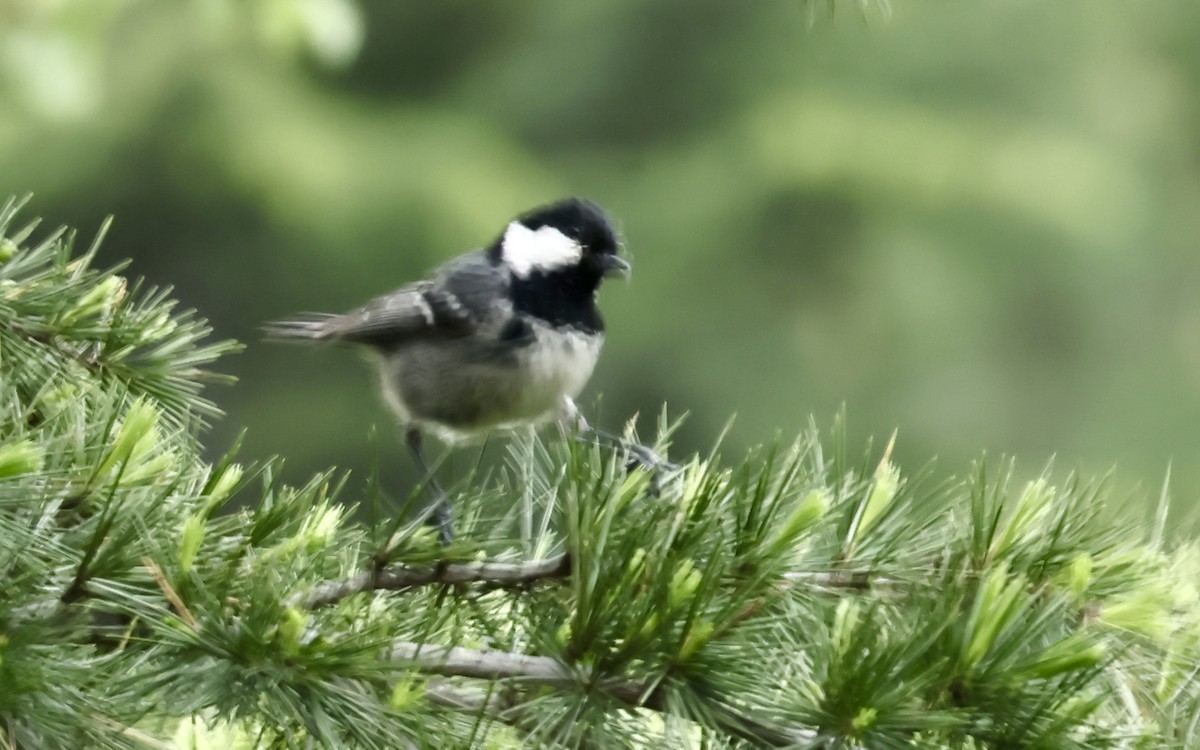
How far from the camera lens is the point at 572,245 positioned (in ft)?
6.34

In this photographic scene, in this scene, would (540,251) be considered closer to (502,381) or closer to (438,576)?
(502,381)

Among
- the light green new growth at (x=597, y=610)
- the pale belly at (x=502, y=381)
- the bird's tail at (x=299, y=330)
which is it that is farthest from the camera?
the bird's tail at (x=299, y=330)

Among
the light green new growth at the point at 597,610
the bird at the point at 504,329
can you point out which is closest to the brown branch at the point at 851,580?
the light green new growth at the point at 597,610

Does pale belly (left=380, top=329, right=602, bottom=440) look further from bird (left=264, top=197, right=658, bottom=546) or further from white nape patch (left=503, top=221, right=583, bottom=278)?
white nape patch (left=503, top=221, right=583, bottom=278)

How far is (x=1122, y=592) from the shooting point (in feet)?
2.79

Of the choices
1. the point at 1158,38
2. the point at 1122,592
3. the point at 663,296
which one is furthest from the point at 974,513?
the point at 1158,38

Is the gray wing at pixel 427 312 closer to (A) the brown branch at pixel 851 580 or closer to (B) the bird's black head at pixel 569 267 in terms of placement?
(B) the bird's black head at pixel 569 267

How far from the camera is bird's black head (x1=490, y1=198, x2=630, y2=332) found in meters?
1.89

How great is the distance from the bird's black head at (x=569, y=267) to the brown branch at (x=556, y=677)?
44.8 inches

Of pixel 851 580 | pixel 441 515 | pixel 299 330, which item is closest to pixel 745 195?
pixel 299 330

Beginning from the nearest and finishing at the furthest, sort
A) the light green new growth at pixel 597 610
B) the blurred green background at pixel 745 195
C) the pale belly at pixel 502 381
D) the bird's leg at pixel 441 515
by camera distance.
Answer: the light green new growth at pixel 597 610
the bird's leg at pixel 441 515
the pale belly at pixel 502 381
the blurred green background at pixel 745 195

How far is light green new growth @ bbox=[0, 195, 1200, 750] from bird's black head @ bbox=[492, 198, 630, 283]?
984mm

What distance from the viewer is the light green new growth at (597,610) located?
0.71m

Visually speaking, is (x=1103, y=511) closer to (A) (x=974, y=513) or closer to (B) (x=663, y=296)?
(A) (x=974, y=513)
